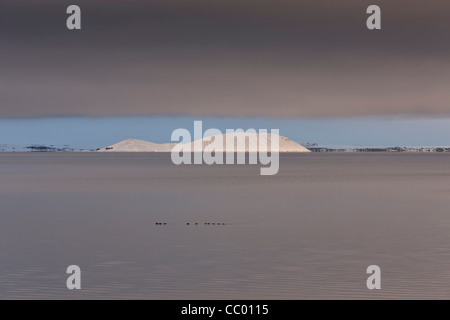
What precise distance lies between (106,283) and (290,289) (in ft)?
16.5

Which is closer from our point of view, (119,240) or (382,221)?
(119,240)

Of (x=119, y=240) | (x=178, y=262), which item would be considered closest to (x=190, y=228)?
(x=119, y=240)

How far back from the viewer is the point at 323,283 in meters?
19.8

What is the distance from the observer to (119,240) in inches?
1145

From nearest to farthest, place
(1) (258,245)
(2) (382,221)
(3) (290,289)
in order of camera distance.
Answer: (3) (290,289) → (1) (258,245) → (2) (382,221)
